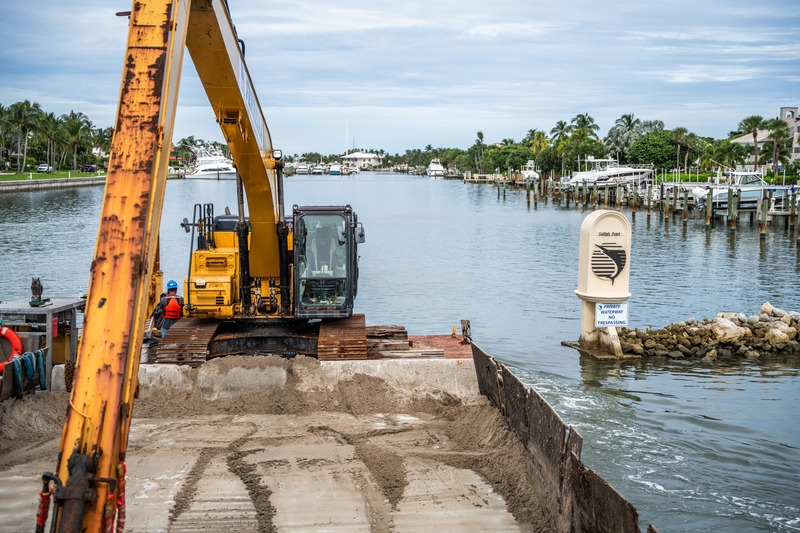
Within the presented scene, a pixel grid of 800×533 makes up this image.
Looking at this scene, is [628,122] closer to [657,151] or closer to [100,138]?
[657,151]

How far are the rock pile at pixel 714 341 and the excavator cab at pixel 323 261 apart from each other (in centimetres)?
778

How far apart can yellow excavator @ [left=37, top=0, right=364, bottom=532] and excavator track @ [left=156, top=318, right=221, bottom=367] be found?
35mm

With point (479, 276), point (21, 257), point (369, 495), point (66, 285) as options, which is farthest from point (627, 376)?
point (21, 257)

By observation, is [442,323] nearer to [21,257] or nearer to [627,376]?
[627,376]

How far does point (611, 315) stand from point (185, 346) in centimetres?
897

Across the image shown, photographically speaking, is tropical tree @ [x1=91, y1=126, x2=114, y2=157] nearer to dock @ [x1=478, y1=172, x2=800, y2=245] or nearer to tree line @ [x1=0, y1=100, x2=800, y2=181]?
tree line @ [x1=0, y1=100, x2=800, y2=181]

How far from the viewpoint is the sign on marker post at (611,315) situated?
15.9 metres

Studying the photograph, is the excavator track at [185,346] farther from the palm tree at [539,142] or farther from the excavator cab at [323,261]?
the palm tree at [539,142]

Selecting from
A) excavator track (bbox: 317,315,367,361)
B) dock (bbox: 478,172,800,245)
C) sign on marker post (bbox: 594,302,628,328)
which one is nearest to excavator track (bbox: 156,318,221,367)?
excavator track (bbox: 317,315,367,361)

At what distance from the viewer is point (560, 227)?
55.9 m

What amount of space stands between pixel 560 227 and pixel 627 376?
41091 millimetres

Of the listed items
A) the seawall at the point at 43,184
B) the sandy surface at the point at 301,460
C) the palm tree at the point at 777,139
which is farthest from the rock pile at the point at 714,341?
the seawall at the point at 43,184

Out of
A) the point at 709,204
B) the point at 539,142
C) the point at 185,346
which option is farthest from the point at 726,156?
the point at 185,346

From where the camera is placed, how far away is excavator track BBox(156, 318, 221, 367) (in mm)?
11367
